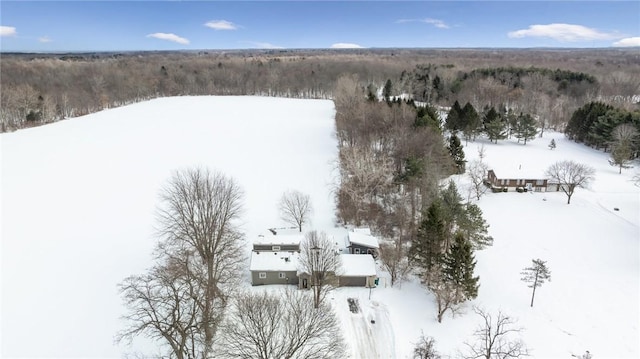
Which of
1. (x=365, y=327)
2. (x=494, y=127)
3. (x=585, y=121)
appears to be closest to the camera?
(x=365, y=327)

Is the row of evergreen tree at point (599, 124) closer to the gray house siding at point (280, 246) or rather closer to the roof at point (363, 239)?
the roof at point (363, 239)

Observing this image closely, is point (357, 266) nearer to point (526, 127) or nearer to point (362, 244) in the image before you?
point (362, 244)

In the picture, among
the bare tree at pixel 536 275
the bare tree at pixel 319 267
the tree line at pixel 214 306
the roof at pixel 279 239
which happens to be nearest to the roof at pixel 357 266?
the bare tree at pixel 319 267

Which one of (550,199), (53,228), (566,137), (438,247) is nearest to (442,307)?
(438,247)

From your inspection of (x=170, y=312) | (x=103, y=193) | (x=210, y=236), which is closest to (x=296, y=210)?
(x=210, y=236)

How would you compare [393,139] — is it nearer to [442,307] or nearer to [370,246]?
[370,246]
